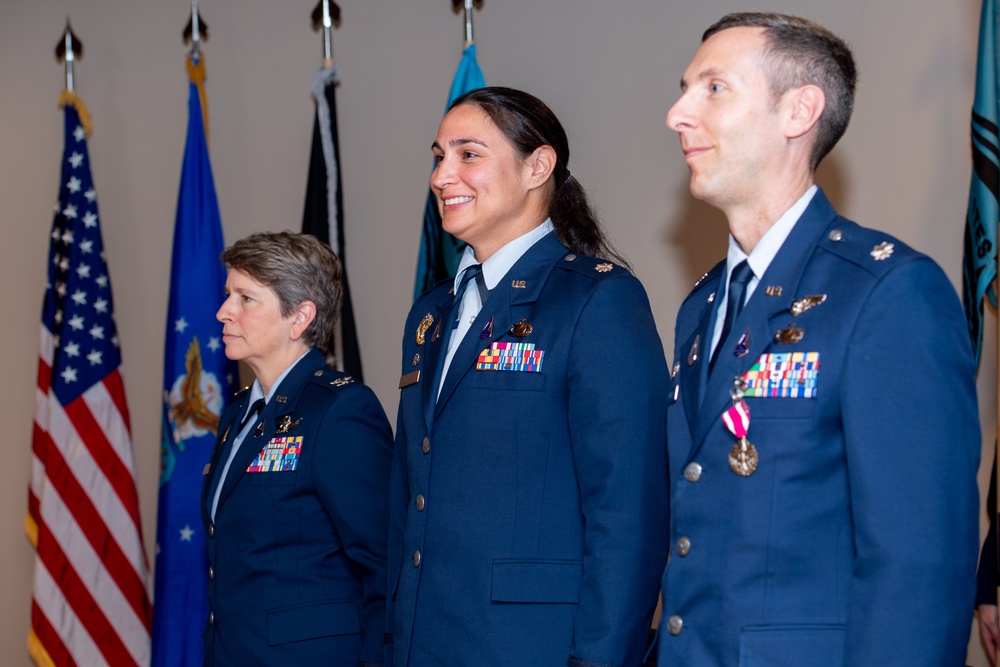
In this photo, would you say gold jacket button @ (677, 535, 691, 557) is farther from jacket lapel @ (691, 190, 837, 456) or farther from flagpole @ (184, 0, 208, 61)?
flagpole @ (184, 0, 208, 61)

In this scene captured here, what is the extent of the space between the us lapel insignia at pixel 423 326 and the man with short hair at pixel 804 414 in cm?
65

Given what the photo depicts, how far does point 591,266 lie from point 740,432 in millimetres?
616

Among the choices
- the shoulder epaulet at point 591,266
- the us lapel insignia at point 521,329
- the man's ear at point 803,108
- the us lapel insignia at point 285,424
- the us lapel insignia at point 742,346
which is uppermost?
the man's ear at point 803,108

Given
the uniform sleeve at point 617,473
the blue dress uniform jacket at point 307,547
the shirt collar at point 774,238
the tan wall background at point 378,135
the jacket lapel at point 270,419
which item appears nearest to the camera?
the shirt collar at point 774,238

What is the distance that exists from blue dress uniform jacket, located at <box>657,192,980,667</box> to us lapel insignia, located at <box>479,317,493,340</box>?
1.64 feet

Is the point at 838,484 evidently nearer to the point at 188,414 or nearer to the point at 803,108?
the point at 803,108

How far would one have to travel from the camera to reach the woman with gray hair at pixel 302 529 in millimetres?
2371

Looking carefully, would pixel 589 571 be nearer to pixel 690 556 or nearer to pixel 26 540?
pixel 690 556

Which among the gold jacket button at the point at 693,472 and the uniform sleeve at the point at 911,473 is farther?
the gold jacket button at the point at 693,472

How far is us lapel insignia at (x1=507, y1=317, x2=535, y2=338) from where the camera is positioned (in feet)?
6.44

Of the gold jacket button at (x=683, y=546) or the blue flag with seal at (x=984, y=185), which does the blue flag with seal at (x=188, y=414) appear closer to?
the blue flag with seal at (x=984, y=185)

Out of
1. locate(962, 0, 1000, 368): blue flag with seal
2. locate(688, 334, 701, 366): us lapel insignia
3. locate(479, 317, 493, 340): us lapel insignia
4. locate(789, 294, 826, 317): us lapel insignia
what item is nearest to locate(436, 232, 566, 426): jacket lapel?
locate(479, 317, 493, 340): us lapel insignia

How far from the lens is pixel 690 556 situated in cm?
152

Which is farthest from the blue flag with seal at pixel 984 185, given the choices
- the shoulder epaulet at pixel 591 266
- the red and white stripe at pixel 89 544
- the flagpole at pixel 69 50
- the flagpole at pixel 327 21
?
the flagpole at pixel 69 50
